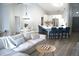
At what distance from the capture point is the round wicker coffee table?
240 centimetres

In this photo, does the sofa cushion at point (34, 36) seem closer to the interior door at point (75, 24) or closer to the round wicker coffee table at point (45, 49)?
the round wicker coffee table at point (45, 49)

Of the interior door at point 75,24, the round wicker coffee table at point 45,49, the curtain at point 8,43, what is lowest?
the round wicker coffee table at point 45,49

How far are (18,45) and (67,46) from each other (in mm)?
840

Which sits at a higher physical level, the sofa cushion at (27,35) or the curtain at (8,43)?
the sofa cushion at (27,35)

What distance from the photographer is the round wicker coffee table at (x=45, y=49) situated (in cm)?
240

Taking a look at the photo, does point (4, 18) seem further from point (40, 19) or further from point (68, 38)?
point (68, 38)

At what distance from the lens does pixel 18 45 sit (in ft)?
8.03

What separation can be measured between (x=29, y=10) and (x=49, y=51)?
0.79m

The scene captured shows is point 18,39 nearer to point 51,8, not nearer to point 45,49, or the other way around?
point 45,49

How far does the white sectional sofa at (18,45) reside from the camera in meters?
2.41

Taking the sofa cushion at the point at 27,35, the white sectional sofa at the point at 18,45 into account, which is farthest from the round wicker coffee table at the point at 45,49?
the sofa cushion at the point at 27,35

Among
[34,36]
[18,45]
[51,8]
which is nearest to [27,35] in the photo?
[34,36]

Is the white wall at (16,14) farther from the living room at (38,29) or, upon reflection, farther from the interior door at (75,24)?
the interior door at (75,24)

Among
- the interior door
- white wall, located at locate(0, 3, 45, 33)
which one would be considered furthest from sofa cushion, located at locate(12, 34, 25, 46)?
the interior door
